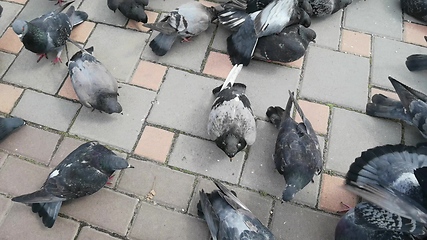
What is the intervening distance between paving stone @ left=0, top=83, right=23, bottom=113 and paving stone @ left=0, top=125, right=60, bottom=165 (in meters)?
0.26

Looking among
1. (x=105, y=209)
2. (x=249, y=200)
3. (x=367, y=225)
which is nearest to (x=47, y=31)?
(x=105, y=209)

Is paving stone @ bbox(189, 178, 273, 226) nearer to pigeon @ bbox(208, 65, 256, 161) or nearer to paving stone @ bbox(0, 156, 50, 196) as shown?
pigeon @ bbox(208, 65, 256, 161)

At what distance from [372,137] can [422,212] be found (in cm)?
112

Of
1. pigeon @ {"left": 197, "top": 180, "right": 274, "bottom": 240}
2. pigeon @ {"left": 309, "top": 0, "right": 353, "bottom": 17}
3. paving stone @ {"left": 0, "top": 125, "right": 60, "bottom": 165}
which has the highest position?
pigeon @ {"left": 309, "top": 0, "right": 353, "bottom": 17}

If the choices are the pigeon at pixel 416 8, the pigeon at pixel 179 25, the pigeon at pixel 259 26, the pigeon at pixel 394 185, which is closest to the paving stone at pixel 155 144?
the pigeon at pixel 179 25

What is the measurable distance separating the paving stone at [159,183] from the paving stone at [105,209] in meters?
0.09

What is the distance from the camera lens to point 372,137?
10.4 ft

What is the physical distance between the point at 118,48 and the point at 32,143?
3.54ft

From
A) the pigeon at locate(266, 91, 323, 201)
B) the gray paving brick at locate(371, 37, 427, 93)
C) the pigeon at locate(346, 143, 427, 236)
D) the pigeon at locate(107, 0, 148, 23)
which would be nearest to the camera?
the pigeon at locate(346, 143, 427, 236)

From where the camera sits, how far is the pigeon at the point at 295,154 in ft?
8.93

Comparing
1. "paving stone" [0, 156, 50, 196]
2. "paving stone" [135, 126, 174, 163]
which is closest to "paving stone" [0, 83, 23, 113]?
"paving stone" [0, 156, 50, 196]

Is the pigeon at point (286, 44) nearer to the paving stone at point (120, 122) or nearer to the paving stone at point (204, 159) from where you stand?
the paving stone at point (204, 159)

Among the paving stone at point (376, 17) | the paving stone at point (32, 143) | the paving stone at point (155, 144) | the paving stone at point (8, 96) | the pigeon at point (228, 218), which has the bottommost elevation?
the paving stone at point (32, 143)

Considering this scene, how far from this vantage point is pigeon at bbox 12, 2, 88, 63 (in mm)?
3326
